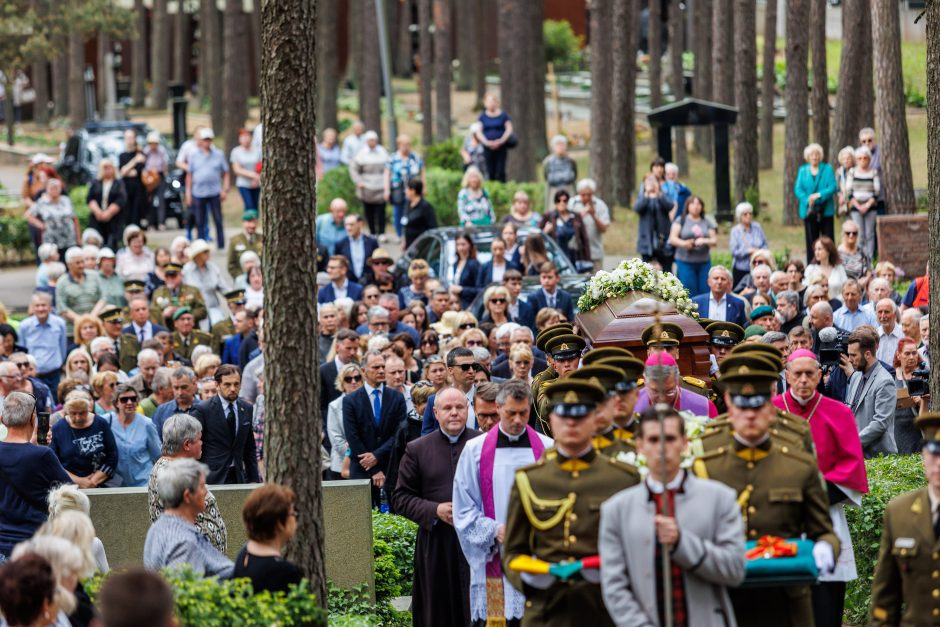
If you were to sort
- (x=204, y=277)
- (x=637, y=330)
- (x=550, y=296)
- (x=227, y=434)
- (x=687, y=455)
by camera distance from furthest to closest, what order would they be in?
(x=204, y=277) → (x=550, y=296) → (x=227, y=434) → (x=637, y=330) → (x=687, y=455)

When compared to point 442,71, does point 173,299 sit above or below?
below

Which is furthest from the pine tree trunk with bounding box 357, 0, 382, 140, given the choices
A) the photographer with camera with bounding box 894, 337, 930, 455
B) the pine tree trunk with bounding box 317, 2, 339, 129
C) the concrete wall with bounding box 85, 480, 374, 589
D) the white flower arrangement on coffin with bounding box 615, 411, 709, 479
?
the white flower arrangement on coffin with bounding box 615, 411, 709, 479

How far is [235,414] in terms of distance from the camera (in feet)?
44.2

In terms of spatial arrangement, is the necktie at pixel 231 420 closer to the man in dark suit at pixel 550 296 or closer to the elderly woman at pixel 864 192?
the man in dark suit at pixel 550 296

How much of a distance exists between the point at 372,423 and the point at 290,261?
4718 millimetres

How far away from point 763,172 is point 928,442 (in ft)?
106

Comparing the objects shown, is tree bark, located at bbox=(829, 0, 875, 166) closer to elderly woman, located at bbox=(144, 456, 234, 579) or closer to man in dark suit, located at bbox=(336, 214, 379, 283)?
man in dark suit, located at bbox=(336, 214, 379, 283)

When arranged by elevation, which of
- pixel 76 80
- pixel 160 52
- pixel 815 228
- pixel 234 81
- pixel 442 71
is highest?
pixel 160 52

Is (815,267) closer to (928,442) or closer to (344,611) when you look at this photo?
(344,611)

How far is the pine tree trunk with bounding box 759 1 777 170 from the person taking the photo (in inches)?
1511

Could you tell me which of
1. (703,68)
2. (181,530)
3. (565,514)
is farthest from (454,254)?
(703,68)

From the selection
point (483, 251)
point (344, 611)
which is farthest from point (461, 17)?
point (344, 611)

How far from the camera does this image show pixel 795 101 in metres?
30.5

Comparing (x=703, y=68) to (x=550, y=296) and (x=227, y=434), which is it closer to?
(x=550, y=296)
